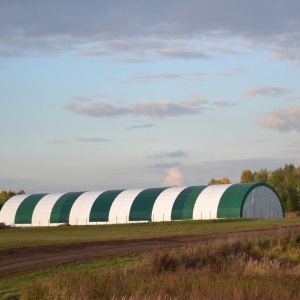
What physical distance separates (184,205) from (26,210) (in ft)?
68.8

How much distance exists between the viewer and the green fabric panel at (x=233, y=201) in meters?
67.7

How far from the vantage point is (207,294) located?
1742 cm

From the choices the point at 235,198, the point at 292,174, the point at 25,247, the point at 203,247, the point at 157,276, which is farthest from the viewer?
the point at 292,174

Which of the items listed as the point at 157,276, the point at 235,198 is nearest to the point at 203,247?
the point at 157,276

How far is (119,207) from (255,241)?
4348 centimetres

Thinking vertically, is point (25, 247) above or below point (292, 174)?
below

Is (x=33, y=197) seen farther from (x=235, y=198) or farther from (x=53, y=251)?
(x=53, y=251)

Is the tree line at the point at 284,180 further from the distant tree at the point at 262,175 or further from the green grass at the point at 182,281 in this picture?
the green grass at the point at 182,281

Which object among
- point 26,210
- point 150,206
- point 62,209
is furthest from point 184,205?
point 26,210

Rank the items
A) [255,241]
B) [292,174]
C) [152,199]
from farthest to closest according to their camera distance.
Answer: [292,174], [152,199], [255,241]

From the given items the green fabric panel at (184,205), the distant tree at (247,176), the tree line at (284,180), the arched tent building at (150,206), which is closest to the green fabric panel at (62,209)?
the arched tent building at (150,206)

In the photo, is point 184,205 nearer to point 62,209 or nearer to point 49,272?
point 62,209

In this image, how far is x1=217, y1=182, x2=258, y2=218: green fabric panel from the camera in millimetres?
67688

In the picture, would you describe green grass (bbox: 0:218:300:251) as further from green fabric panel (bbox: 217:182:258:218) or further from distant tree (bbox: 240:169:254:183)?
distant tree (bbox: 240:169:254:183)
